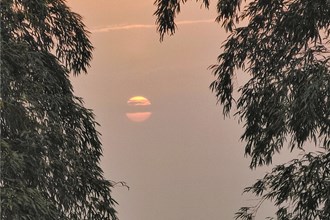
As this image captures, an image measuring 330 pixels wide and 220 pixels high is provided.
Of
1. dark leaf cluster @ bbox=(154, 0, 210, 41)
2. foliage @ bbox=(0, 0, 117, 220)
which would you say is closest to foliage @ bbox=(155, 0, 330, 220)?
dark leaf cluster @ bbox=(154, 0, 210, 41)

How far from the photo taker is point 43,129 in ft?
8.11

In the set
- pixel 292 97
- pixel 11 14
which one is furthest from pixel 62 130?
pixel 292 97

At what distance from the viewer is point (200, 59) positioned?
4812 millimetres

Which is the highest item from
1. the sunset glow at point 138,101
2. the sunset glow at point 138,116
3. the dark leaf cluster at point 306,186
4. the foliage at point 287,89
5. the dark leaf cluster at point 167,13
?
the dark leaf cluster at point 167,13

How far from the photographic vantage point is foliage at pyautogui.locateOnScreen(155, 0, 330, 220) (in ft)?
8.98

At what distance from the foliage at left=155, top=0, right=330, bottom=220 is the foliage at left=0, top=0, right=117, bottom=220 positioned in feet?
3.49

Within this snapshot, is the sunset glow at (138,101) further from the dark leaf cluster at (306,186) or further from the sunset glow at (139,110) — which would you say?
the dark leaf cluster at (306,186)

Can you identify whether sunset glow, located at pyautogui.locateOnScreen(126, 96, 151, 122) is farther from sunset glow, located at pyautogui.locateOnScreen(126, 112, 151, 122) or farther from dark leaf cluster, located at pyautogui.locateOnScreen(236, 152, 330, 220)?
dark leaf cluster, located at pyautogui.locateOnScreen(236, 152, 330, 220)

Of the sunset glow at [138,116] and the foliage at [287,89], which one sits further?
the sunset glow at [138,116]

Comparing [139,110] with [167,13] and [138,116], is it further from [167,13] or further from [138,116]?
[167,13]

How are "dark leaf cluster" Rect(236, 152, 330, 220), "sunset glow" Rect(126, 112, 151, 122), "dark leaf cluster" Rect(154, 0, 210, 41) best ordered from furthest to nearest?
1. "sunset glow" Rect(126, 112, 151, 122)
2. "dark leaf cluster" Rect(154, 0, 210, 41)
3. "dark leaf cluster" Rect(236, 152, 330, 220)

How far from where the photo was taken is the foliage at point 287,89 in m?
2.74

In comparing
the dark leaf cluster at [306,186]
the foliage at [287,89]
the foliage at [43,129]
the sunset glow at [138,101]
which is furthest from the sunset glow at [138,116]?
the dark leaf cluster at [306,186]

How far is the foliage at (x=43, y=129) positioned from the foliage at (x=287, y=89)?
1.06 meters
